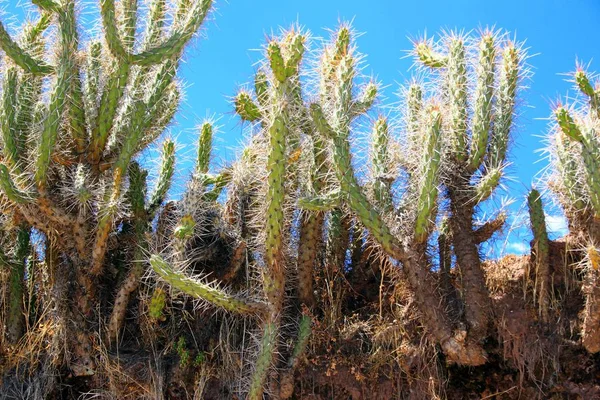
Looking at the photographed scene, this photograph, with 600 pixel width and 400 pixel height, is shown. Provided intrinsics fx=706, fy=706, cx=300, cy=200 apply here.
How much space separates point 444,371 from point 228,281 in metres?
1.76

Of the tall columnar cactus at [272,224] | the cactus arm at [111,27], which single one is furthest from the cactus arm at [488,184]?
the cactus arm at [111,27]

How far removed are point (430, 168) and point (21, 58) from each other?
305cm

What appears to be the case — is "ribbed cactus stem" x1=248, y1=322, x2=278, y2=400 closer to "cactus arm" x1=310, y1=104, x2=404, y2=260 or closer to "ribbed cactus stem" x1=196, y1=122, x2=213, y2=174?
"cactus arm" x1=310, y1=104, x2=404, y2=260

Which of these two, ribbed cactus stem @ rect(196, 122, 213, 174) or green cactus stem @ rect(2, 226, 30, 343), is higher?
ribbed cactus stem @ rect(196, 122, 213, 174)

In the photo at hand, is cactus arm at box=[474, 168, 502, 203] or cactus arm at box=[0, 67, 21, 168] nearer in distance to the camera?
cactus arm at box=[474, 168, 502, 203]

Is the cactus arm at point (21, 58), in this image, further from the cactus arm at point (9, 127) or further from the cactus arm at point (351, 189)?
the cactus arm at point (351, 189)

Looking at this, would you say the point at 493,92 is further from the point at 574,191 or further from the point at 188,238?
the point at 188,238

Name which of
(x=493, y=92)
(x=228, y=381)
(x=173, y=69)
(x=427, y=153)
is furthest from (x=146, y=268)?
(x=493, y=92)

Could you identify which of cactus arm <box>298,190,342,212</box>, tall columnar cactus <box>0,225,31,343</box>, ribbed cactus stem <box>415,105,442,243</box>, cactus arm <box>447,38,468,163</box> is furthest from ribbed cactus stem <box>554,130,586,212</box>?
tall columnar cactus <box>0,225,31,343</box>

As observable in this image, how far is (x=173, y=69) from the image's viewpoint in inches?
219

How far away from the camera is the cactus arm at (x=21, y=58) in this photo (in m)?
5.05

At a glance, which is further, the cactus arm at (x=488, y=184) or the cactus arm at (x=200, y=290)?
the cactus arm at (x=488, y=184)

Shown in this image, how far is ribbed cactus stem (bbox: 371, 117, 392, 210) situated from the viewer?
503 cm

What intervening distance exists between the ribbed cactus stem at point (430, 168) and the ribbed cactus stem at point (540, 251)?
88 centimetres
